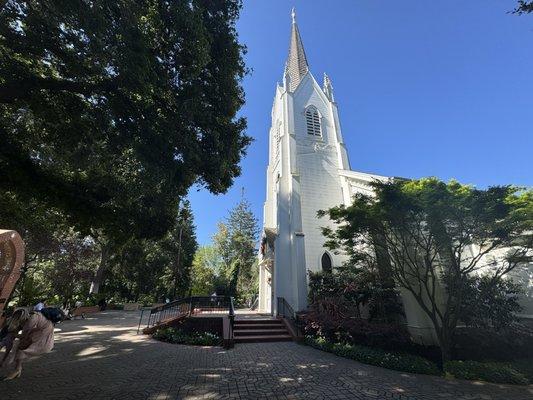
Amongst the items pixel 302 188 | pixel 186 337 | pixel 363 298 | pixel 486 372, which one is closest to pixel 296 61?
pixel 302 188

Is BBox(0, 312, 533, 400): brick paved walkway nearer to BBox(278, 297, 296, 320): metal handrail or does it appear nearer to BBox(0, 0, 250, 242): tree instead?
BBox(278, 297, 296, 320): metal handrail

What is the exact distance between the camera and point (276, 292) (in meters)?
14.8

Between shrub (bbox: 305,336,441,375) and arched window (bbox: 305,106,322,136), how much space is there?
14.7 meters

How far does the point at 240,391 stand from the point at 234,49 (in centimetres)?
937

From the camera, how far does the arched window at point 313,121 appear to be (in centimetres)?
2009

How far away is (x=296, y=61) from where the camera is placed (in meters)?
26.0

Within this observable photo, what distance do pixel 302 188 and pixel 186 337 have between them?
1074cm

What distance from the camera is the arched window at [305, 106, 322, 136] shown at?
65.9 feet

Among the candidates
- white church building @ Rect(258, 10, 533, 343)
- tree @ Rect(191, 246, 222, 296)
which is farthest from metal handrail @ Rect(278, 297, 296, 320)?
tree @ Rect(191, 246, 222, 296)

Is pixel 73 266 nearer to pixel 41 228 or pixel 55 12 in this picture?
pixel 41 228

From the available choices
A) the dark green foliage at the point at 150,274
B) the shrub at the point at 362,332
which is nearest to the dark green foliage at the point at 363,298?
the shrub at the point at 362,332

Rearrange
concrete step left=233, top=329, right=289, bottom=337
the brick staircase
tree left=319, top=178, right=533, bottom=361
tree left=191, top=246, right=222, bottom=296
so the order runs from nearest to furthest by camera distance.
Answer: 1. tree left=319, top=178, right=533, bottom=361
2. the brick staircase
3. concrete step left=233, top=329, right=289, bottom=337
4. tree left=191, top=246, right=222, bottom=296

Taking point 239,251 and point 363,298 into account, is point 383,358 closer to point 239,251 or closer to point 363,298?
Answer: point 363,298

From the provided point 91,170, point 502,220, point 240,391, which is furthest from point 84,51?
point 502,220
